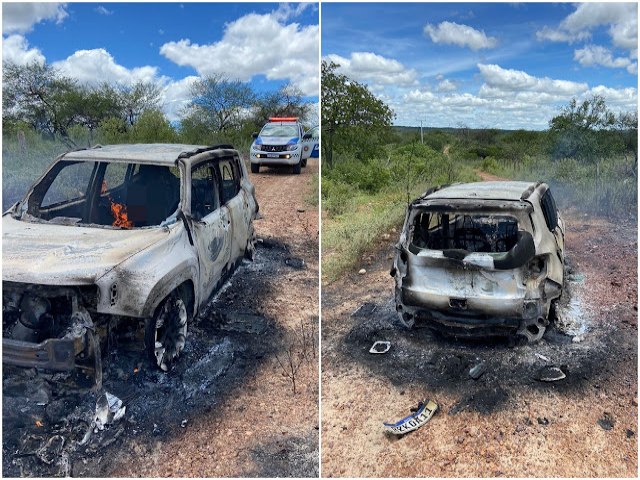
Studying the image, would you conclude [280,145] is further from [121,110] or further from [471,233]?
[471,233]

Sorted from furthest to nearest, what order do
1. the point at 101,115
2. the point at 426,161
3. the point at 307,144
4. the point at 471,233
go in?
1. the point at 426,161
2. the point at 101,115
3. the point at 307,144
4. the point at 471,233

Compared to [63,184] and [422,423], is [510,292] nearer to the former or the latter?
[422,423]

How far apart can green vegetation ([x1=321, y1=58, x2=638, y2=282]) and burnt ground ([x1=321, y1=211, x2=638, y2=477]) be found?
90cm

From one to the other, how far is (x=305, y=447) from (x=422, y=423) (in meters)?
0.66

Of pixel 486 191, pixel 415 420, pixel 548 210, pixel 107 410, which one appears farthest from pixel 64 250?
pixel 548 210

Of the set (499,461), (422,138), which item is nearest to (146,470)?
(499,461)

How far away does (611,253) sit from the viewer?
4.85 m

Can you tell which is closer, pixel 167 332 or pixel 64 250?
pixel 64 250

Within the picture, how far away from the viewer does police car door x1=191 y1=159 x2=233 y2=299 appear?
324 cm

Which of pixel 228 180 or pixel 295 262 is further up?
pixel 228 180

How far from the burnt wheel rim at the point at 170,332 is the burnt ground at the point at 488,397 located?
3.09 ft

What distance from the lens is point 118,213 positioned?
131 inches

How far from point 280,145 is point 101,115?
176 centimetres

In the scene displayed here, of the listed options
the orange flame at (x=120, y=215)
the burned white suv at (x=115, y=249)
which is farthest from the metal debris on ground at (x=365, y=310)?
the orange flame at (x=120, y=215)
